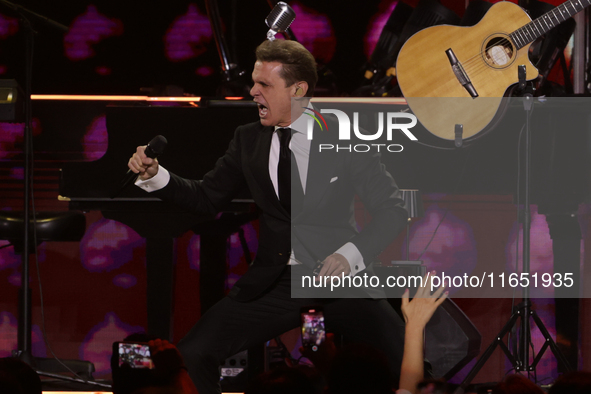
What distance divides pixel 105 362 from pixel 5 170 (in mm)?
1372

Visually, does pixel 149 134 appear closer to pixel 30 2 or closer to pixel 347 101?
pixel 347 101

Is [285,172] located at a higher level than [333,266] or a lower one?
higher

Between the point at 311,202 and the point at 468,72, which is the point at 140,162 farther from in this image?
the point at 468,72

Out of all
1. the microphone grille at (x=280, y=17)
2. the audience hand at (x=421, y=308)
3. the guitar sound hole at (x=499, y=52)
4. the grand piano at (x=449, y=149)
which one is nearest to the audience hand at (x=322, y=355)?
the audience hand at (x=421, y=308)

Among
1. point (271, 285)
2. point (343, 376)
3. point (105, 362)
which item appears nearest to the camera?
point (343, 376)

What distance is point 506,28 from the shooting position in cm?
318

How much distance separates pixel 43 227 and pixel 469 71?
2246mm

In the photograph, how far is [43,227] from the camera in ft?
11.2

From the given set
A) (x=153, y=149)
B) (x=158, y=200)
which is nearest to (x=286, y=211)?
(x=153, y=149)

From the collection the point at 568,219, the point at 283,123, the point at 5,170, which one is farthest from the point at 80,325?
the point at 568,219

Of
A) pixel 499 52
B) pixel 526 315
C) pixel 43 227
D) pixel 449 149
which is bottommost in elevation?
pixel 526 315

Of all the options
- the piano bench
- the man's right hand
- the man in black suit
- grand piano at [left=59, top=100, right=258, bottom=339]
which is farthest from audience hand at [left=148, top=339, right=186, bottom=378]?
the piano bench

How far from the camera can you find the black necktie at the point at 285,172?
2648 millimetres

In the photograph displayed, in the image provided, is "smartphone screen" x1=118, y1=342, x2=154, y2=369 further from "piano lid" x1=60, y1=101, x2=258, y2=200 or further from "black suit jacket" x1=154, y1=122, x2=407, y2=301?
"piano lid" x1=60, y1=101, x2=258, y2=200
